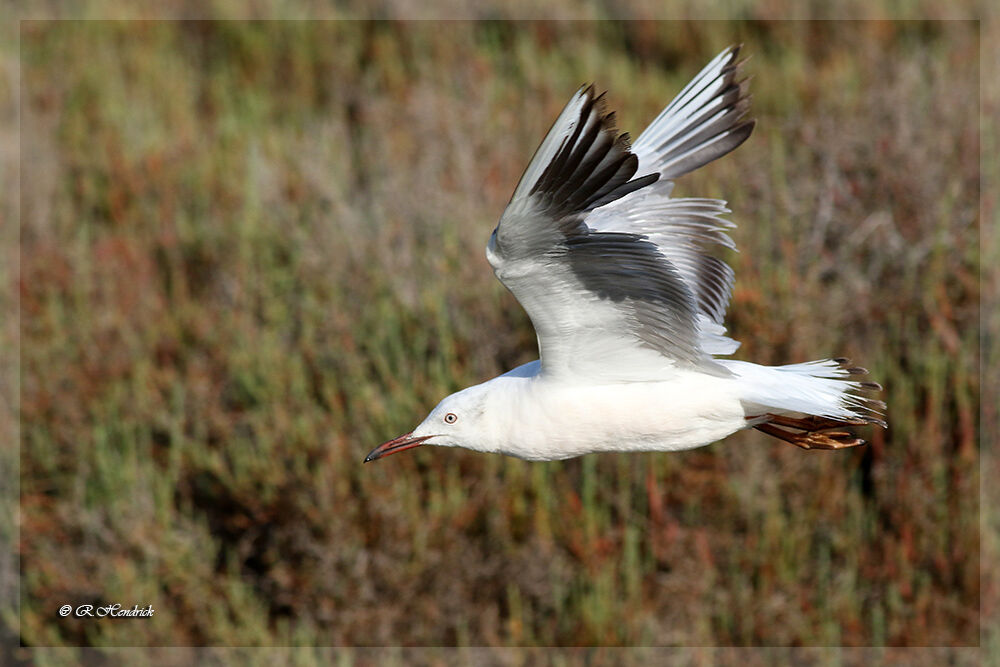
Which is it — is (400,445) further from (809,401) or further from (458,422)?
(809,401)

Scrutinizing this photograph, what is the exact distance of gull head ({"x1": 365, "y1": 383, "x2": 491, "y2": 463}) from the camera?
2949 mm

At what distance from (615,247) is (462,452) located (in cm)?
258

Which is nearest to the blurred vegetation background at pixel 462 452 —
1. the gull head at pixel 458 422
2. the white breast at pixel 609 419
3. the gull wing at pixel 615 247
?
the gull wing at pixel 615 247

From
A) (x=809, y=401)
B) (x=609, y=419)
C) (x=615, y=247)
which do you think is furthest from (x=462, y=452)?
(x=615, y=247)

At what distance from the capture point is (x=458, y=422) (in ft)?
9.75

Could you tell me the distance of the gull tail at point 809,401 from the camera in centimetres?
288

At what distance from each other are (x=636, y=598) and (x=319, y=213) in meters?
2.59

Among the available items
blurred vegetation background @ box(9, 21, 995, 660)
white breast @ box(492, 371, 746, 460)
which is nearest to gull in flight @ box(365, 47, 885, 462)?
white breast @ box(492, 371, 746, 460)

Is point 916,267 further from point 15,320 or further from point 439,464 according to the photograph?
point 15,320

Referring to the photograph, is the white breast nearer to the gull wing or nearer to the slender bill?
the gull wing

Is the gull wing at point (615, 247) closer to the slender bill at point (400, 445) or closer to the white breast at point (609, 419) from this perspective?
the white breast at point (609, 419)

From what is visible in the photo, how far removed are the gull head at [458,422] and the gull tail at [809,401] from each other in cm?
65

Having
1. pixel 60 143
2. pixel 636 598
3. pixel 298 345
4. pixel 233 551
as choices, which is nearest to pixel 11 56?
pixel 60 143

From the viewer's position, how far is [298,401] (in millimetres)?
5230
